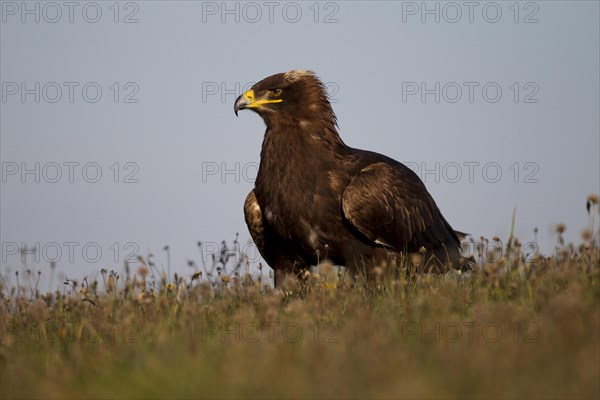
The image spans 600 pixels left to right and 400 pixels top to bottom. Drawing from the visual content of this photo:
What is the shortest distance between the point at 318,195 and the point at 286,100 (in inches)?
51.2

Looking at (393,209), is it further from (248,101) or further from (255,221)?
(248,101)

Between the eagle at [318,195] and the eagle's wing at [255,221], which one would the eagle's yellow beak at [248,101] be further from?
the eagle's wing at [255,221]

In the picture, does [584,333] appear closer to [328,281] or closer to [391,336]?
[391,336]

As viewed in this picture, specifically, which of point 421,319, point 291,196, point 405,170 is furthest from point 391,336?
point 405,170

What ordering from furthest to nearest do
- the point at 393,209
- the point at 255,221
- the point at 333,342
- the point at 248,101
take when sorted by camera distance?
the point at 255,221, the point at 248,101, the point at 393,209, the point at 333,342

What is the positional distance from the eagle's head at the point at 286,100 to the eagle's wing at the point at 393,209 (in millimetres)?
924

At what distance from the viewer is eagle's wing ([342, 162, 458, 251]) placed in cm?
862

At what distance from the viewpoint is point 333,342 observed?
15.7 ft

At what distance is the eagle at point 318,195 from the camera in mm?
8648

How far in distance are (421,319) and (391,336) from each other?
433 mm

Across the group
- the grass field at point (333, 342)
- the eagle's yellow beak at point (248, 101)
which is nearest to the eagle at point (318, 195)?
the eagle's yellow beak at point (248, 101)

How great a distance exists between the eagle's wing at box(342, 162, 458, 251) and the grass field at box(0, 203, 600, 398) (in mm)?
1190

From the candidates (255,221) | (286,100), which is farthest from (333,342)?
(286,100)

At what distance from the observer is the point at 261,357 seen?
13.1 ft
